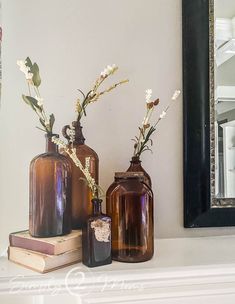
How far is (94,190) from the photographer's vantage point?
85cm

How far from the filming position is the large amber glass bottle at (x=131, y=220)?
0.87 metres

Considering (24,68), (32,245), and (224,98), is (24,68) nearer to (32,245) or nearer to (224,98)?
(32,245)

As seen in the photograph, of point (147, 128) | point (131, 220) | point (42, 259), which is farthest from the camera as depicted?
point (147, 128)

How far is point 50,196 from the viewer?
0.86m

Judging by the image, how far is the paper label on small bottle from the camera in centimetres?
80

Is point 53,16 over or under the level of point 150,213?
over

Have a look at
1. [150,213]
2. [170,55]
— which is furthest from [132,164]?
[170,55]

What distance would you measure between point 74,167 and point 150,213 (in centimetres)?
27

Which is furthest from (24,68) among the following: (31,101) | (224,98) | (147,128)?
(224,98)

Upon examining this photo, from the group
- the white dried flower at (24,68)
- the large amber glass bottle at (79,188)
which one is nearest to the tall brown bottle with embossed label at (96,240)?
the large amber glass bottle at (79,188)

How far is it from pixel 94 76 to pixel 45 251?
2.04 ft

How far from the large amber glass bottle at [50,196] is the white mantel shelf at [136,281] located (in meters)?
0.11

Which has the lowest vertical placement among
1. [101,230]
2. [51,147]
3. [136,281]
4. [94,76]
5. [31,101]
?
[136,281]

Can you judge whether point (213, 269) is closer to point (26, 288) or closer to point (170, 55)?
point (26, 288)
